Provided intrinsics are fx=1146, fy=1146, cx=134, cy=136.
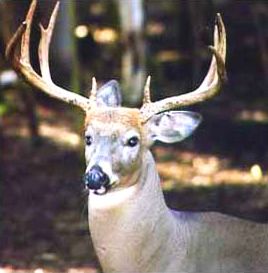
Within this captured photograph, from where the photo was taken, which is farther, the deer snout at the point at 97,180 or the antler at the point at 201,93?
the antler at the point at 201,93

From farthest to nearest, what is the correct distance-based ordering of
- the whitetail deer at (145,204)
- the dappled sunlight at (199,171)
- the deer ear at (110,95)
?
1. the dappled sunlight at (199,171)
2. the deer ear at (110,95)
3. the whitetail deer at (145,204)

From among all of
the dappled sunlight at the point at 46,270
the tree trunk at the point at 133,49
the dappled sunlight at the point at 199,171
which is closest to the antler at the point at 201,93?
the dappled sunlight at the point at 46,270

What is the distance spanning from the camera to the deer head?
590 centimetres

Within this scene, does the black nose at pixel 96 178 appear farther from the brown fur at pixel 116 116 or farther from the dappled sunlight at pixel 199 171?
the dappled sunlight at pixel 199 171

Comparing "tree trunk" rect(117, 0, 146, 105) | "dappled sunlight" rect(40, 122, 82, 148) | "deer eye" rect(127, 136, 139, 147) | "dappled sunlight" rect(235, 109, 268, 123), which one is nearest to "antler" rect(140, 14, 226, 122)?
"deer eye" rect(127, 136, 139, 147)

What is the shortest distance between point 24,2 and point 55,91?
23.2ft

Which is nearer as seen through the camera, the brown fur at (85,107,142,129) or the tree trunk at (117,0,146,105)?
the brown fur at (85,107,142,129)

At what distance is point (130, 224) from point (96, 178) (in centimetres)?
48

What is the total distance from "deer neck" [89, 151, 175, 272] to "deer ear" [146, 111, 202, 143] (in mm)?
149

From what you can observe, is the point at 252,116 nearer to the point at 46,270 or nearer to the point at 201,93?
the point at 46,270

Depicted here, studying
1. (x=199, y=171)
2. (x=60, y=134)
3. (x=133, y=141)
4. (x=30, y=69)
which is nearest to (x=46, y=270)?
(x=30, y=69)

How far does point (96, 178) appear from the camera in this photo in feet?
18.8

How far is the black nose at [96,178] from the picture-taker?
225 inches

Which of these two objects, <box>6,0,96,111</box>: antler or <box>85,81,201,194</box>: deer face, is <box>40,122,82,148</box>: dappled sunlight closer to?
<box>6,0,96,111</box>: antler
